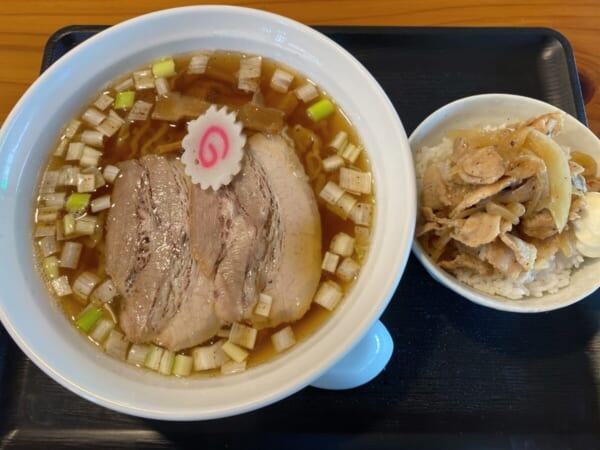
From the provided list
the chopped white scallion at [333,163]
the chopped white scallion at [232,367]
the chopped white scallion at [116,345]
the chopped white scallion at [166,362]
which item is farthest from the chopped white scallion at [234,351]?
the chopped white scallion at [333,163]

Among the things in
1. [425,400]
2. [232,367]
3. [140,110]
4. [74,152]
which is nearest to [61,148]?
[74,152]

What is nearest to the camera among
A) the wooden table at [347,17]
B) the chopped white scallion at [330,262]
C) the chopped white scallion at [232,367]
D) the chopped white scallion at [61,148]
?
the chopped white scallion at [232,367]

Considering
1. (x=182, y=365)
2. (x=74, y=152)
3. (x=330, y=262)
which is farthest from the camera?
(x=74, y=152)

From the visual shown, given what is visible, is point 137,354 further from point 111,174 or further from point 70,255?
point 111,174

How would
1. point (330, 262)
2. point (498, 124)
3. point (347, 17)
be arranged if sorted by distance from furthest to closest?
point (347, 17)
point (498, 124)
point (330, 262)

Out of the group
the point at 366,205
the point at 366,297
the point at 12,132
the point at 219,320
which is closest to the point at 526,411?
the point at 366,297

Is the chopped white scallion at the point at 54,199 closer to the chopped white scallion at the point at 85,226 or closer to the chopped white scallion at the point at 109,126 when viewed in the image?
the chopped white scallion at the point at 85,226
